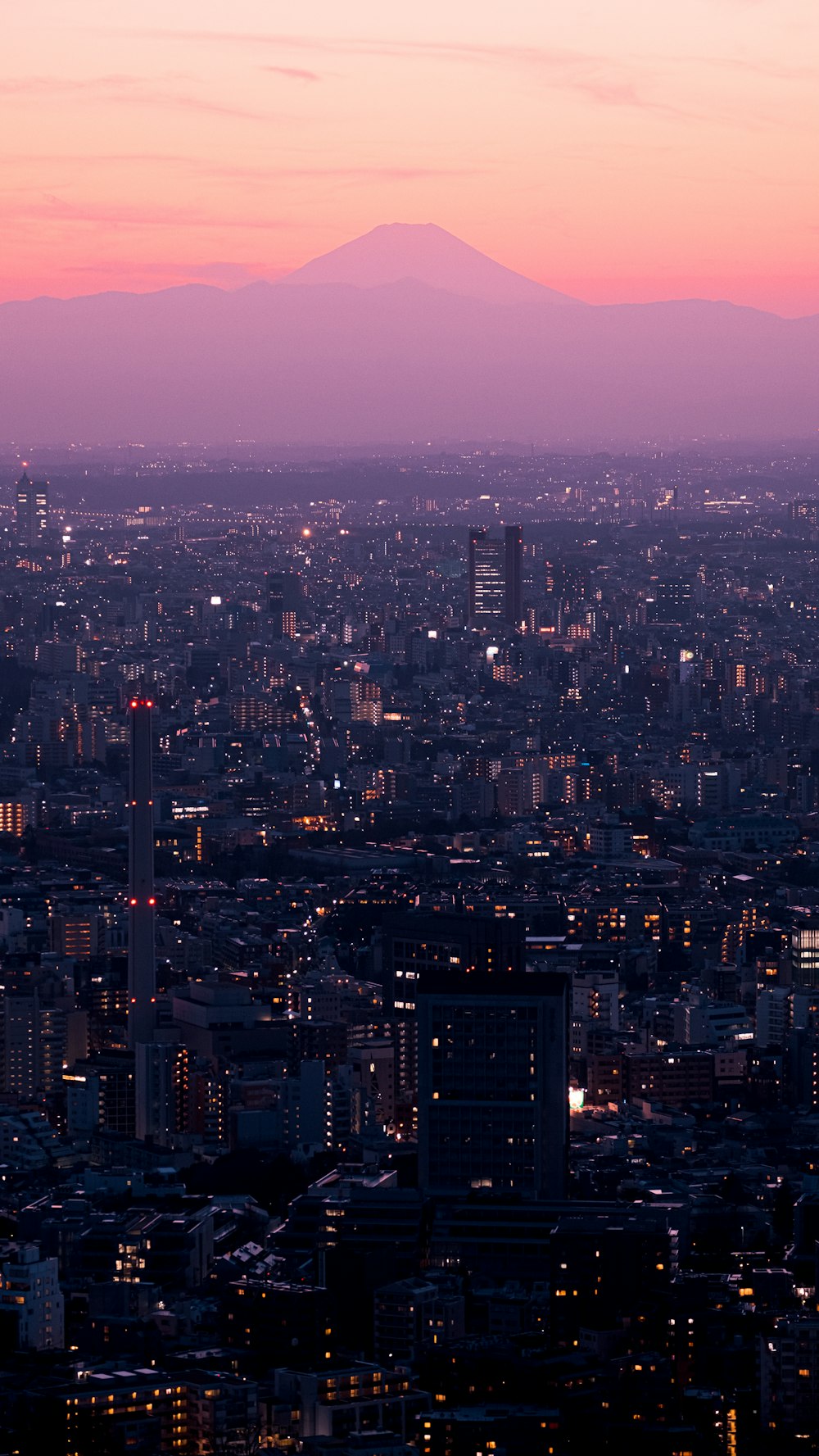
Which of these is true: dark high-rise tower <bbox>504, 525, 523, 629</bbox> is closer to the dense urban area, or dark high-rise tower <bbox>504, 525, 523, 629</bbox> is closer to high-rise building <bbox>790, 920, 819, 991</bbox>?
the dense urban area

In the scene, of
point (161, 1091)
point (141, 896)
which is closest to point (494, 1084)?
point (161, 1091)

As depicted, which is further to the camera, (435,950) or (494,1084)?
(435,950)

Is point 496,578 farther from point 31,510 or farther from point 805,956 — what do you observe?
point 805,956

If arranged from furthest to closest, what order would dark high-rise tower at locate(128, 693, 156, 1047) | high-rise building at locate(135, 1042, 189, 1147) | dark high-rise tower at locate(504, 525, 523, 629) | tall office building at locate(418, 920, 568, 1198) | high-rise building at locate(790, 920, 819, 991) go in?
1. dark high-rise tower at locate(504, 525, 523, 629)
2. high-rise building at locate(790, 920, 819, 991)
3. dark high-rise tower at locate(128, 693, 156, 1047)
4. high-rise building at locate(135, 1042, 189, 1147)
5. tall office building at locate(418, 920, 568, 1198)

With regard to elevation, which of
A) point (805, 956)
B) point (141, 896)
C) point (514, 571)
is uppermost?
point (141, 896)

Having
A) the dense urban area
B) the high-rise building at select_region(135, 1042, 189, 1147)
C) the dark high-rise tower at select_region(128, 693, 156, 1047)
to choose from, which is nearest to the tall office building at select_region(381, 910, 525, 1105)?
the dense urban area
